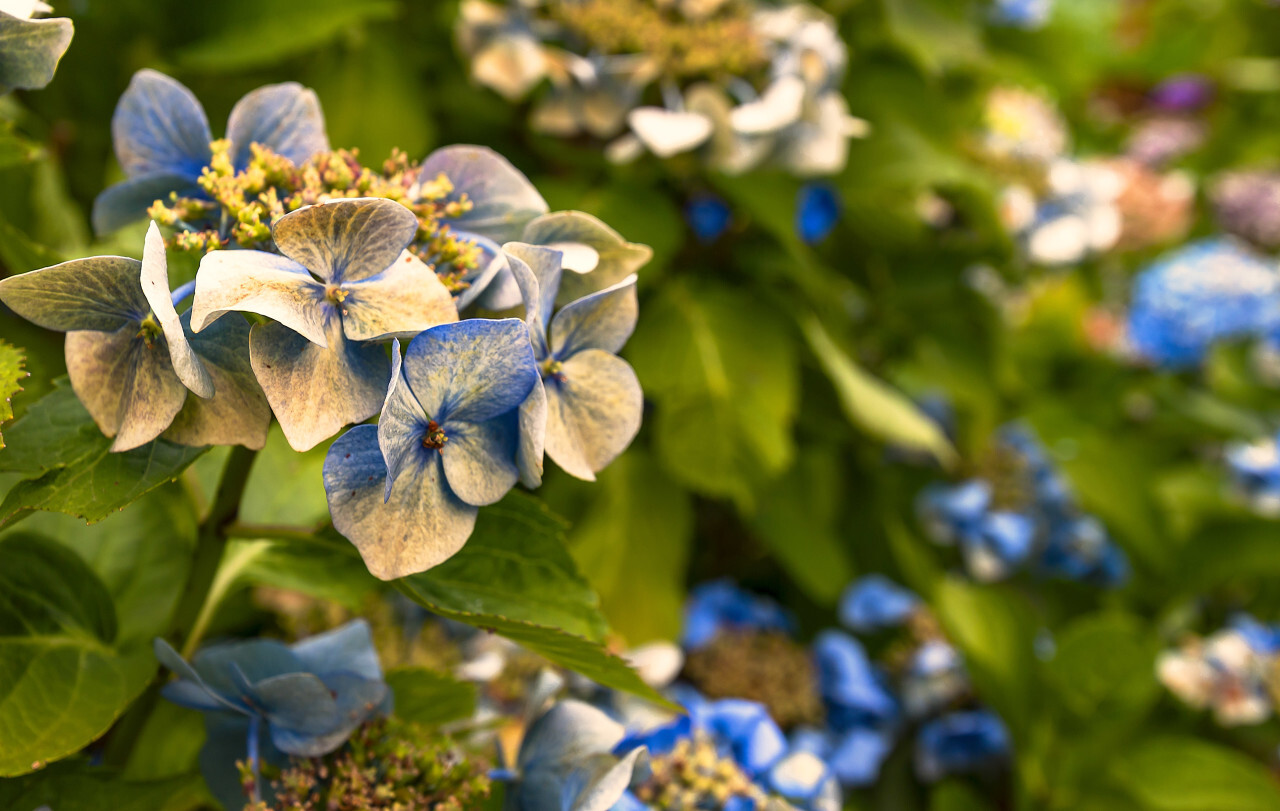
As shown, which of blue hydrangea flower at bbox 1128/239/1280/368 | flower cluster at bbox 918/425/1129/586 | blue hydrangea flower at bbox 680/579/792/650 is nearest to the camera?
blue hydrangea flower at bbox 680/579/792/650

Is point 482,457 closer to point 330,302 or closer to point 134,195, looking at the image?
point 330,302

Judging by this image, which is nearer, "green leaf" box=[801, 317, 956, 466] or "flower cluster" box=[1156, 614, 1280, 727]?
"green leaf" box=[801, 317, 956, 466]

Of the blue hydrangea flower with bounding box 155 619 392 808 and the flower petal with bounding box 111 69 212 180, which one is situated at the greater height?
the flower petal with bounding box 111 69 212 180

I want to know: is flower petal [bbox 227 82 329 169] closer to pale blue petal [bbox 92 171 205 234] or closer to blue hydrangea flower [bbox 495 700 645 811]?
pale blue petal [bbox 92 171 205 234]

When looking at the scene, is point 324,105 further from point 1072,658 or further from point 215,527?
point 1072,658

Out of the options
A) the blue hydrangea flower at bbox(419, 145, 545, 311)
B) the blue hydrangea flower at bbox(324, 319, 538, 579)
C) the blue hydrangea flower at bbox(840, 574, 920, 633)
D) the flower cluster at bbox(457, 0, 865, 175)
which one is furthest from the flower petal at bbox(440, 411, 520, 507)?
the blue hydrangea flower at bbox(840, 574, 920, 633)

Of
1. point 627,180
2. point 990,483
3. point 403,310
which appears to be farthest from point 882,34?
point 403,310

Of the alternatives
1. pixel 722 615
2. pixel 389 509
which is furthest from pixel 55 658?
pixel 722 615
